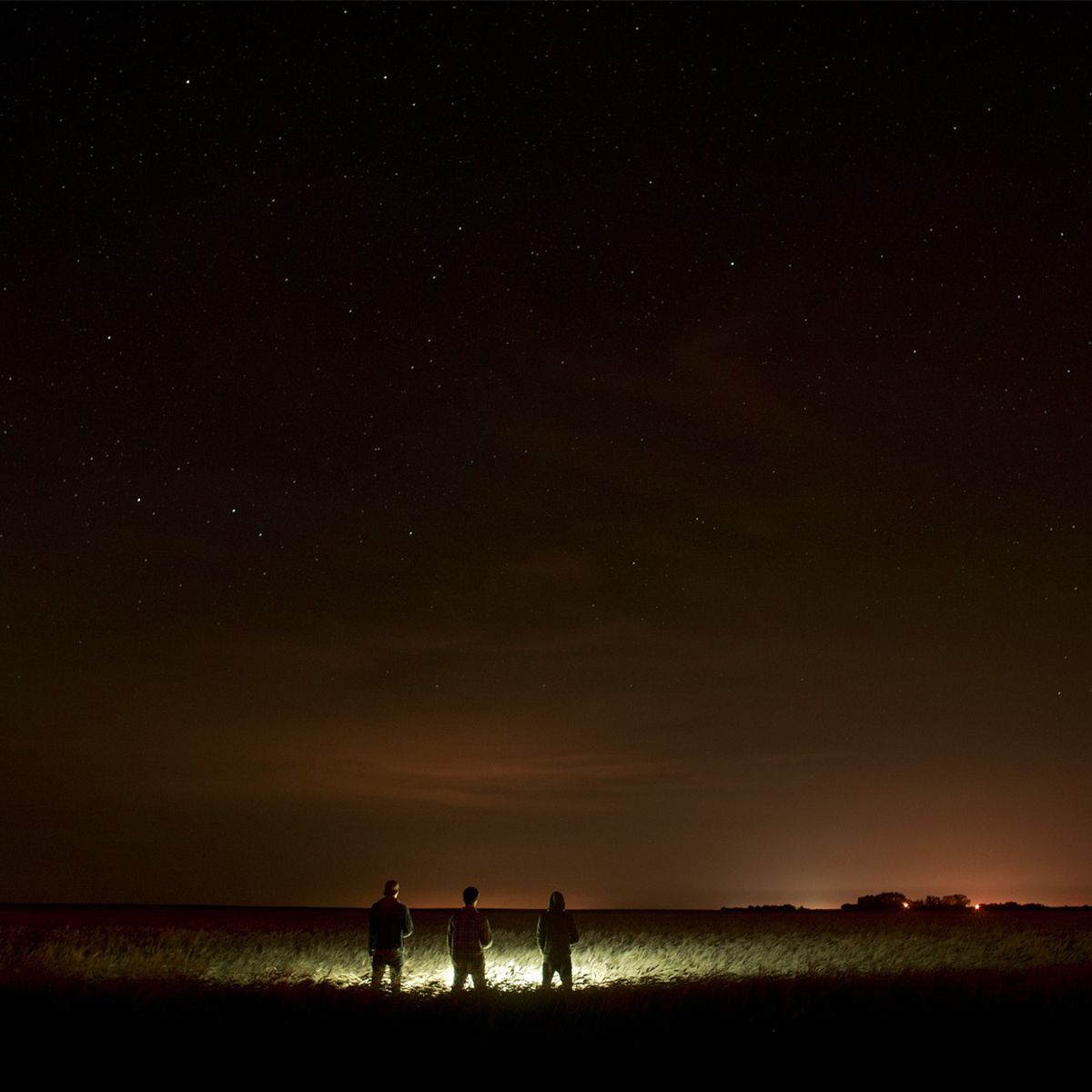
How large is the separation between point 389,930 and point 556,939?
2101 millimetres

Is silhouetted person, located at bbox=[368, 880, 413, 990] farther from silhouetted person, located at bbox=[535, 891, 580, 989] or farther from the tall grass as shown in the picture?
silhouetted person, located at bbox=[535, 891, 580, 989]

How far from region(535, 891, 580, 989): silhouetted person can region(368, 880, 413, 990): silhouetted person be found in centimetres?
170

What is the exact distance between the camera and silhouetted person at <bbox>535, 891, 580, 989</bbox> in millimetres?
13391

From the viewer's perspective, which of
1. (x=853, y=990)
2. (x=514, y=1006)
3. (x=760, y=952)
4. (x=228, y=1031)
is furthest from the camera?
(x=760, y=952)

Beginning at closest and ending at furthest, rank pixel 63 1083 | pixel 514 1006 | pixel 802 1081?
pixel 63 1083
pixel 802 1081
pixel 514 1006

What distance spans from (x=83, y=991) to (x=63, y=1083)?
140 inches

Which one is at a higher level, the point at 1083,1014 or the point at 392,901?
the point at 392,901

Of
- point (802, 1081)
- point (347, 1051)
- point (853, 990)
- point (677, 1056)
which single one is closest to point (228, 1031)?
point (347, 1051)

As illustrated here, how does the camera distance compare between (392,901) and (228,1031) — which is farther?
(392,901)

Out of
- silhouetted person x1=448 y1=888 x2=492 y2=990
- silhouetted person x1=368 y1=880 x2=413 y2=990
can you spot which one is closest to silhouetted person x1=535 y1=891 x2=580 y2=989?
silhouetted person x1=448 y1=888 x2=492 y2=990

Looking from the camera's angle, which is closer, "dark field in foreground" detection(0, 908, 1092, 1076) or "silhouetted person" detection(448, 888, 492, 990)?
"dark field in foreground" detection(0, 908, 1092, 1076)

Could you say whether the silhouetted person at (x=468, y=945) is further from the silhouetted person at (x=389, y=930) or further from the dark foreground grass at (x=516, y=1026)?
the dark foreground grass at (x=516, y=1026)

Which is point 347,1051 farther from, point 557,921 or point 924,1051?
point 557,921

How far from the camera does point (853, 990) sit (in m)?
12.7
